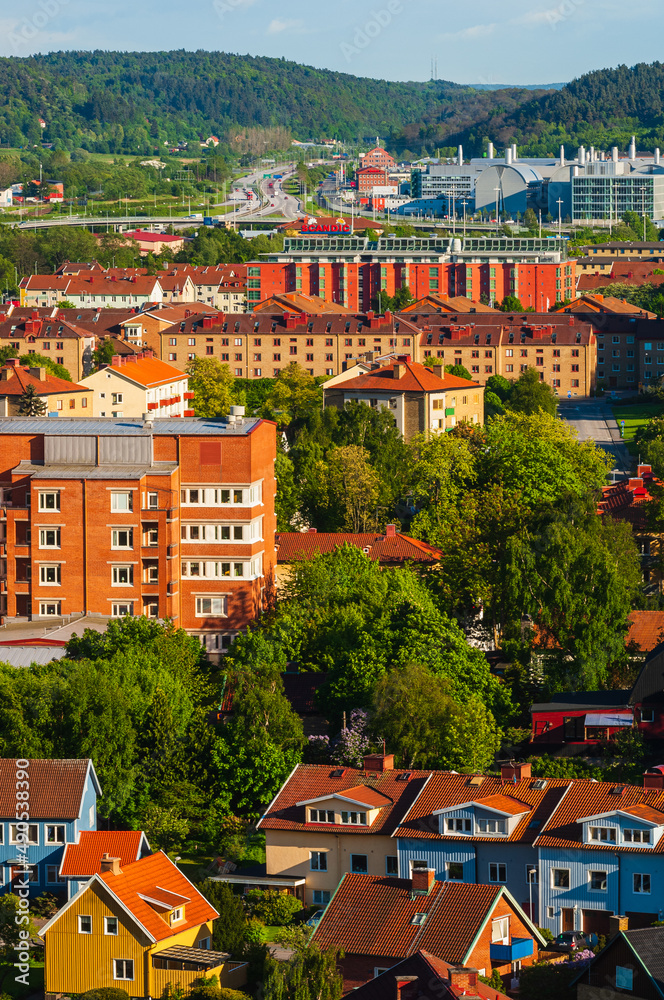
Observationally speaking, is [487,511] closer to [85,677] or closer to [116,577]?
[116,577]

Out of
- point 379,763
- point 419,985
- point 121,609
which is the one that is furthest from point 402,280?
point 419,985

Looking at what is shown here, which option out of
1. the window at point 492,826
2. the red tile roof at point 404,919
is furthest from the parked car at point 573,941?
the window at point 492,826

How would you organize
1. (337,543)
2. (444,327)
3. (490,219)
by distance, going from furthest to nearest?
(490,219)
(444,327)
(337,543)

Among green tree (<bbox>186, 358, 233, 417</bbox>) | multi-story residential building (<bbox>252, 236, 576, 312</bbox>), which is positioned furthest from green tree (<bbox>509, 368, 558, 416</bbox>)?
multi-story residential building (<bbox>252, 236, 576, 312</bbox>)

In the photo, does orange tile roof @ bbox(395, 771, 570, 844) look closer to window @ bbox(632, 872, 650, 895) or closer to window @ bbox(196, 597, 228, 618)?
window @ bbox(632, 872, 650, 895)

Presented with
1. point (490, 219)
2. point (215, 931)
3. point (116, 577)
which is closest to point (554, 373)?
point (116, 577)
